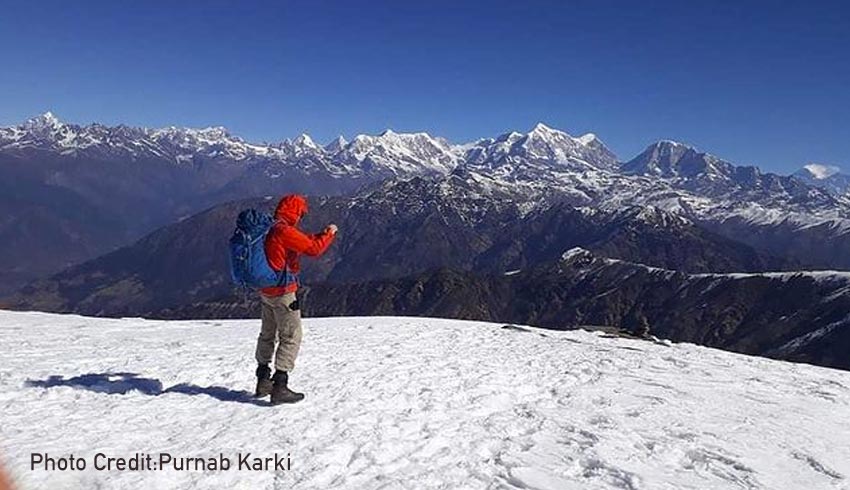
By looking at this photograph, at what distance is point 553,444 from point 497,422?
49.4 inches

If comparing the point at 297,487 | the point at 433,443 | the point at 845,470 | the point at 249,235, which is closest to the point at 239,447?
the point at 297,487

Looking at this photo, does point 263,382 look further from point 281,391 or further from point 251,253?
point 251,253

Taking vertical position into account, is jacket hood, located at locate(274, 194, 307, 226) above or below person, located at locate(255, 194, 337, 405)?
above

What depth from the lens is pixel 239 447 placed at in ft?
29.6

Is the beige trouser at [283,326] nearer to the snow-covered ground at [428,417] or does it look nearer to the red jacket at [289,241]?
the red jacket at [289,241]

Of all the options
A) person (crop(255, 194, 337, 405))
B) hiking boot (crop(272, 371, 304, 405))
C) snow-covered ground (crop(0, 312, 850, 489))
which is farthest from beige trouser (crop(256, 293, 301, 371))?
snow-covered ground (crop(0, 312, 850, 489))

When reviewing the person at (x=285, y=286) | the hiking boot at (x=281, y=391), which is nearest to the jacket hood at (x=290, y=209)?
the person at (x=285, y=286)

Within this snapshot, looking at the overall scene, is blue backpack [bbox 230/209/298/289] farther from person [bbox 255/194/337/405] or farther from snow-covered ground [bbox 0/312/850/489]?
snow-covered ground [bbox 0/312/850/489]

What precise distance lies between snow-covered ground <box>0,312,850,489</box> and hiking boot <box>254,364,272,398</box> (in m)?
0.28

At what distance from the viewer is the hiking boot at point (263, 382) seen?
1166 centimetres

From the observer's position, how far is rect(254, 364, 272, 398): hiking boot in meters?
11.7

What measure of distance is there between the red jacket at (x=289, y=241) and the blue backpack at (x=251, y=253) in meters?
0.11

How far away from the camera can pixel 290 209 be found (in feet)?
36.4

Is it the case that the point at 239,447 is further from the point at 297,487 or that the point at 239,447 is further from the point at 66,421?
the point at 66,421
